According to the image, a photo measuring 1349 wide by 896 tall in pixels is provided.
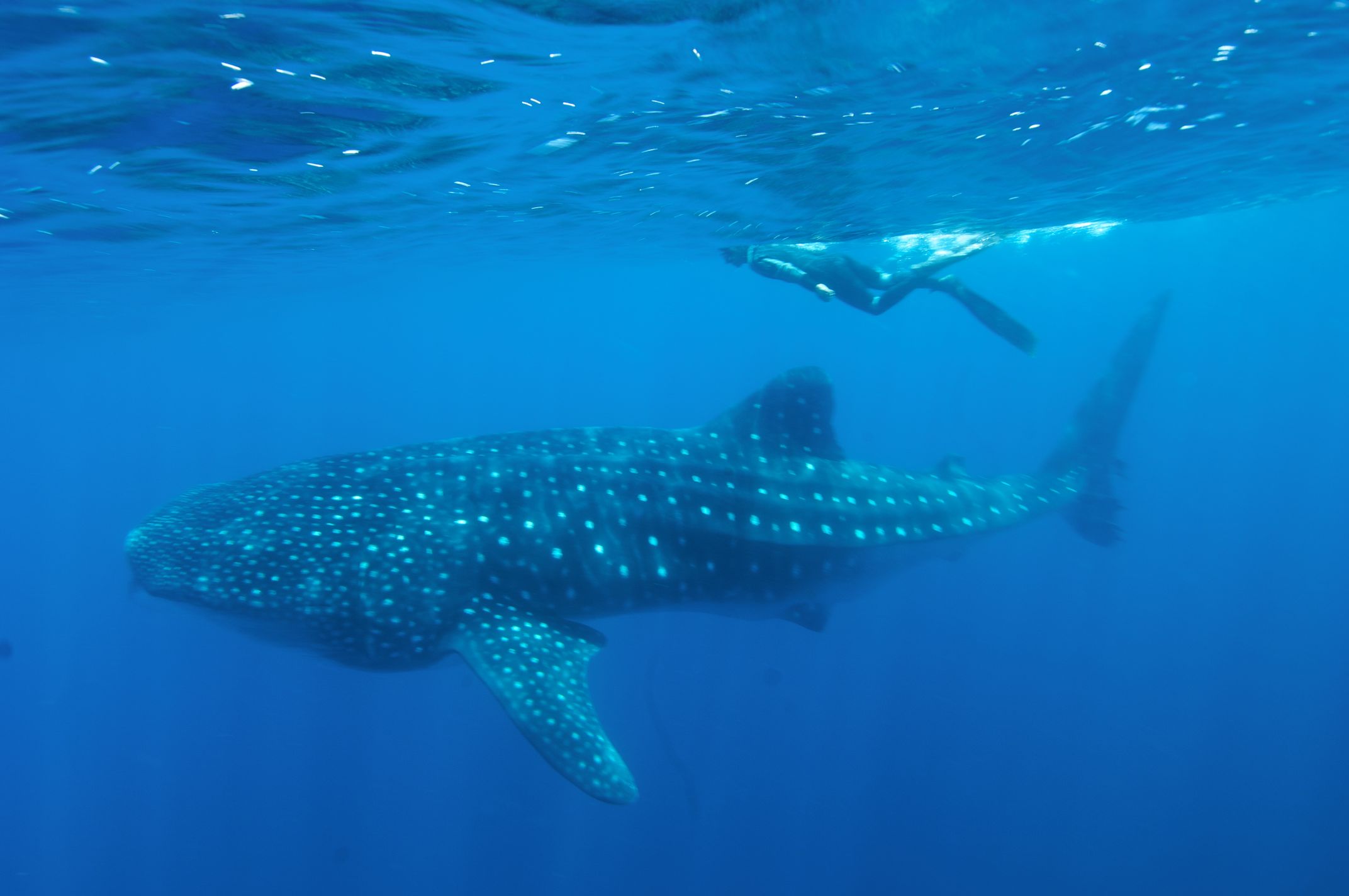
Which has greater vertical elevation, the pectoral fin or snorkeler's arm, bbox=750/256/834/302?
snorkeler's arm, bbox=750/256/834/302

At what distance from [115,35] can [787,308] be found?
5241 inches

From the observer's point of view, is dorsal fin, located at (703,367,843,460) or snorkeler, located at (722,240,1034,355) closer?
dorsal fin, located at (703,367,843,460)

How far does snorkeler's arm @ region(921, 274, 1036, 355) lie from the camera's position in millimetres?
11977

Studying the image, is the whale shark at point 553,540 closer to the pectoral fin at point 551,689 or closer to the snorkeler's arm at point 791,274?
the pectoral fin at point 551,689

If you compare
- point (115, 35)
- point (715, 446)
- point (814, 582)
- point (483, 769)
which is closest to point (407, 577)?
point (715, 446)

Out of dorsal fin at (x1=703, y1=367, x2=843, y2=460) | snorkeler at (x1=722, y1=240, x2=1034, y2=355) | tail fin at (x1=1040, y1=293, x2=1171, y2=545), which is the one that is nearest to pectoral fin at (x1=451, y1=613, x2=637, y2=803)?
dorsal fin at (x1=703, y1=367, x2=843, y2=460)

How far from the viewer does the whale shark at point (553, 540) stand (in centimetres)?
625

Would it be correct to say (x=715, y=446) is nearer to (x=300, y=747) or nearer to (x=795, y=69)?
(x=795, y=69)

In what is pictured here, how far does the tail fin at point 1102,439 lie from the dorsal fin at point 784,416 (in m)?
5.58

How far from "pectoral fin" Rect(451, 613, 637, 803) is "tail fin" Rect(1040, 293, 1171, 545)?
9.09 metres

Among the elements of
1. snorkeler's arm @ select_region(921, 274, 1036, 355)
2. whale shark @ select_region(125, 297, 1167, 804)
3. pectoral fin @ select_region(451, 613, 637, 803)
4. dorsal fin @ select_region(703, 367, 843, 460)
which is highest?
snorkeler's arm @ select_region(921, 274, 1036, 355)

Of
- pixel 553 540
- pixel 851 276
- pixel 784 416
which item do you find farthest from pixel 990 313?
pixel 553 540

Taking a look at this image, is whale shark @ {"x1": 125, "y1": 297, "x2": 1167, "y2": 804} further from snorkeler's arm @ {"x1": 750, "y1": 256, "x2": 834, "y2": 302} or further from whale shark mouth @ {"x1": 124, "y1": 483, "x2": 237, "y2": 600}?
snorkeler's arm @ {"x1": 750, "y1": 256, "x2": 834, "y2": 302}

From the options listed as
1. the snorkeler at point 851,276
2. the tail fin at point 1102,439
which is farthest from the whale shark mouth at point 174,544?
the tail fin at point 1102,439
